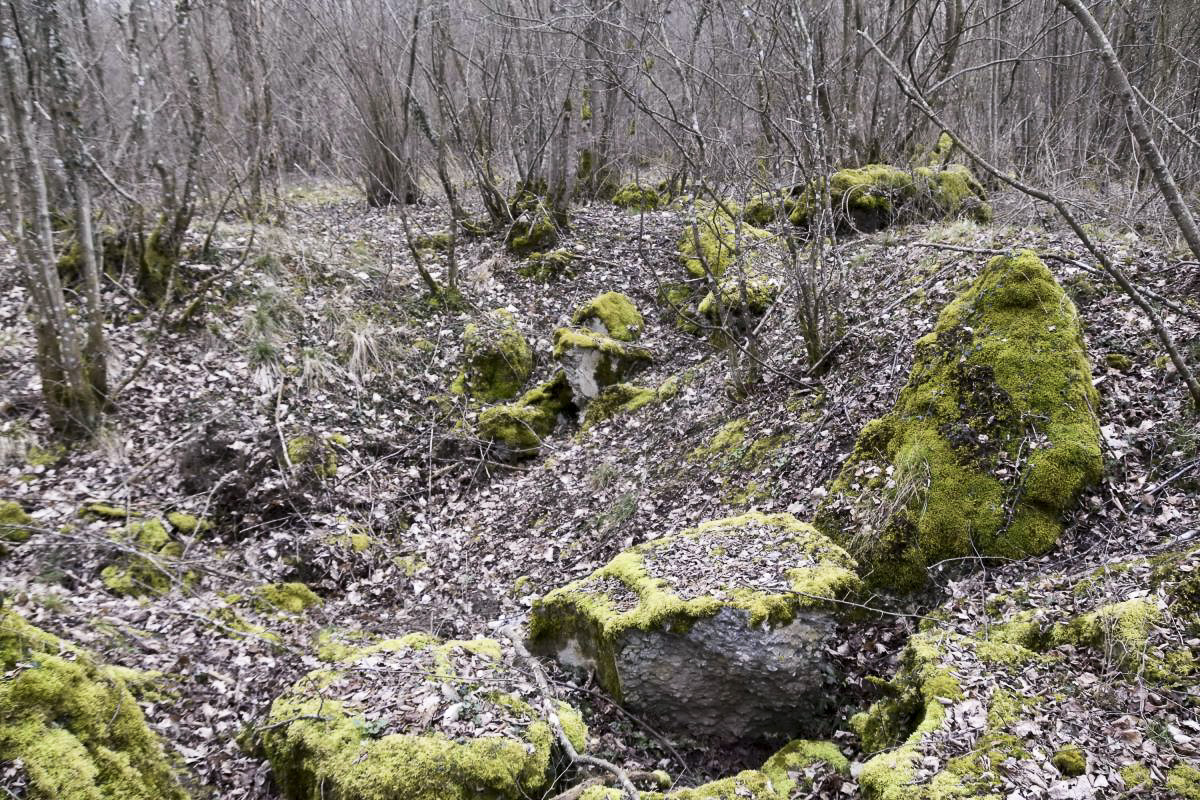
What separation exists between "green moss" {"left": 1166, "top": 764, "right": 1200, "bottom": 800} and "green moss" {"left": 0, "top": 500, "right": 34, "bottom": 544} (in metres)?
6.20

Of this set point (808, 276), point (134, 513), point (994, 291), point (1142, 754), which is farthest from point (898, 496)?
point (134, 513)

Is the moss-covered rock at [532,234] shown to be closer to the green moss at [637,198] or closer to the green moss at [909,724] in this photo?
the green moss at [637,198]

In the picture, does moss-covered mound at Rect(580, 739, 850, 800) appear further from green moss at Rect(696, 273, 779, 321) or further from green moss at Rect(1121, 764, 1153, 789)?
green moss at Rect(696, 273, 779, 321)

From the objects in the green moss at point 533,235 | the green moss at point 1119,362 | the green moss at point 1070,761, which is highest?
the green moss at point 533,235

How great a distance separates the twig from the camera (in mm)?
3080

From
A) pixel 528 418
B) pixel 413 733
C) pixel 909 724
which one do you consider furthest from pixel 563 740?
pixel 528 418

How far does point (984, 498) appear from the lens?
4.02 metres

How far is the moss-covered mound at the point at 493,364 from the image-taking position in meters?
8.59

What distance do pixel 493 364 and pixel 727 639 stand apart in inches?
232

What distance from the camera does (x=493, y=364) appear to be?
8805 millimetres

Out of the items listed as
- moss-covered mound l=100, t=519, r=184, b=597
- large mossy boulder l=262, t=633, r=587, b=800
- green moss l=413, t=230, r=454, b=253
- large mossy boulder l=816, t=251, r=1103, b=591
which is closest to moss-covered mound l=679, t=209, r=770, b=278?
green moss l=413, t=230, r=454, b=253

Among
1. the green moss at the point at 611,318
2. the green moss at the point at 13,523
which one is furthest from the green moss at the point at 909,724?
the green moss at the point at 611,318

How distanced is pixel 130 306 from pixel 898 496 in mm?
8266

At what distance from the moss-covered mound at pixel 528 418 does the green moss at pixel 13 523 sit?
13.0ft
